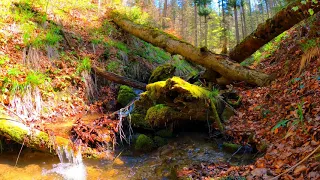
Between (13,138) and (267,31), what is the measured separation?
6404mm

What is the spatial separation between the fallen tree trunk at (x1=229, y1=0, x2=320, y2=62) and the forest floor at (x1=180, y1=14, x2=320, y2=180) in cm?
70

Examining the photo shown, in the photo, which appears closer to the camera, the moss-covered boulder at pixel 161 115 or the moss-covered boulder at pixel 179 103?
the moss-covered boulder at pixel 179 103

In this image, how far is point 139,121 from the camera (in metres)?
5.84

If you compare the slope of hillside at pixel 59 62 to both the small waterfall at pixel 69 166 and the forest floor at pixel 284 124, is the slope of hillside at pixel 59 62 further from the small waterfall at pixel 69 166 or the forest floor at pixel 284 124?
the forest floor at pixel 284 124

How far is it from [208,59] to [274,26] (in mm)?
1860

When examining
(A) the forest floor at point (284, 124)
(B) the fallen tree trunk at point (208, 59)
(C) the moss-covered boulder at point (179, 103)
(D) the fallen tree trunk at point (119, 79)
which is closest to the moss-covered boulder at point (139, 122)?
(C) the moss-covered boulder at point (179, 103)

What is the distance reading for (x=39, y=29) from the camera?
8.07 metres

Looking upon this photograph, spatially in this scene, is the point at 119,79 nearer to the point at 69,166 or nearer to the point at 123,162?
the point at 123,162

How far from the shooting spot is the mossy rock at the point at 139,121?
5773 mm

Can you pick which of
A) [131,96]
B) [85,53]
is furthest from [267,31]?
[85,53]

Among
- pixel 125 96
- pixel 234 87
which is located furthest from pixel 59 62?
pixel 234 87

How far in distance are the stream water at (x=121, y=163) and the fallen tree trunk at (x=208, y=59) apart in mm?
2264

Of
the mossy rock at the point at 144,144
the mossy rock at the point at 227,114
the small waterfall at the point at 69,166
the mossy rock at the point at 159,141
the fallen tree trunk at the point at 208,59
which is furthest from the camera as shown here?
the fallen tree trunk at the point at 208,59

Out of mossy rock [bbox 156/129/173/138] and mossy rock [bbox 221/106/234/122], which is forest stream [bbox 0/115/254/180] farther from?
mossy rock [bbox 221/106/234/122]
